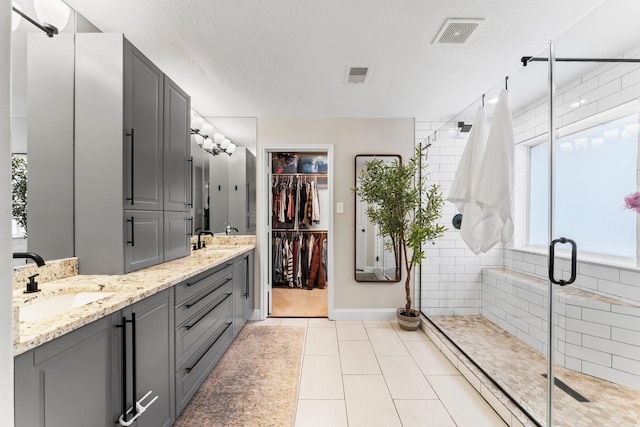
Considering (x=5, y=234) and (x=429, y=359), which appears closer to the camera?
(x=5, y=234)

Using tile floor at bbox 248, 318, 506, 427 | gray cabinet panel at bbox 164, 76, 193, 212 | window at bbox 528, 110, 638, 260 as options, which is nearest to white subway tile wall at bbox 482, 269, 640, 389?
window at bbox 528, 110, 638, 260

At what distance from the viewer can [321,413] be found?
1.77 meters

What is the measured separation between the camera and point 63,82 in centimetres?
159

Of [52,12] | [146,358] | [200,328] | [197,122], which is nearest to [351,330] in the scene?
[200,328]

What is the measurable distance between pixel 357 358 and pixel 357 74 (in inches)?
96.5

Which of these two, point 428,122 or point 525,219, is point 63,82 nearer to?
point 525,219

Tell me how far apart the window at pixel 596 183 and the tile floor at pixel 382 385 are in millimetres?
1266

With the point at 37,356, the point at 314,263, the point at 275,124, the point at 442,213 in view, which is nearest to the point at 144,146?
the point at 37,356

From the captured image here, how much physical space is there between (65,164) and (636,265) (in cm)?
329

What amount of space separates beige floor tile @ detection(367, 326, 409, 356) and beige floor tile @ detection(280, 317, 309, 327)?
74cm

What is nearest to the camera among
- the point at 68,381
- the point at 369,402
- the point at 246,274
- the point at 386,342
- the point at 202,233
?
the point at 68,381

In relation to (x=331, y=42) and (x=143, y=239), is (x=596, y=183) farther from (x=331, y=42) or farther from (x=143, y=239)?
(x=143, y=239)

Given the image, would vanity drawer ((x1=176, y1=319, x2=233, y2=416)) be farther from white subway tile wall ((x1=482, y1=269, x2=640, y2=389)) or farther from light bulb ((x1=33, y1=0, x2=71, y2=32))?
white subway tile wall ((x1=482, y1=269, x2=640, y2=389))

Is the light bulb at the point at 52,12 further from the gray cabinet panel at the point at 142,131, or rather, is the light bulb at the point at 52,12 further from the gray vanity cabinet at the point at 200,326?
the gray vanity cabinet at the point at 200,326
